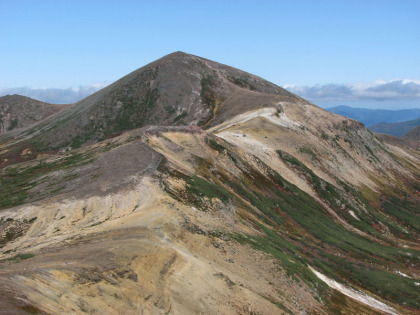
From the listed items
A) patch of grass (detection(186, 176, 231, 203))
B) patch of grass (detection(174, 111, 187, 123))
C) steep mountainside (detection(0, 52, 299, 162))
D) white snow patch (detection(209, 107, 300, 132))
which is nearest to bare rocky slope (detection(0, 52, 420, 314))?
patch of grass (detection(186, 176, 231, 203))

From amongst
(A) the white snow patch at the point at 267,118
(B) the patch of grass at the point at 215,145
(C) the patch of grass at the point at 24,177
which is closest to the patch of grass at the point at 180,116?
(A) the white snow patch at the point at 267,118

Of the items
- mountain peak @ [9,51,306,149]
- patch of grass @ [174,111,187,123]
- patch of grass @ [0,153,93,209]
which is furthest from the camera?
patch of grass @ [174,111,187,123]

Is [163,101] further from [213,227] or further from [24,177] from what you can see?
[213,227]

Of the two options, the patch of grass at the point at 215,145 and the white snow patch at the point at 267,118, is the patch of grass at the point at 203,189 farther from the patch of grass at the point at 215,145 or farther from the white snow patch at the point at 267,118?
the white snow patch at the point at 267,118

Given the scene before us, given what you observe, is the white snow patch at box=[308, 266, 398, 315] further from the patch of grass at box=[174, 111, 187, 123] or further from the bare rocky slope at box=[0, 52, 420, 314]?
the patch of grass at box=[174, 111, 187, 123]

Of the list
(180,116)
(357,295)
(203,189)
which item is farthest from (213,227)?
(180,116)

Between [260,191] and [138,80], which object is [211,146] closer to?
[260,191]
